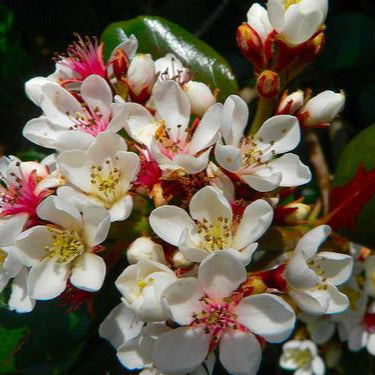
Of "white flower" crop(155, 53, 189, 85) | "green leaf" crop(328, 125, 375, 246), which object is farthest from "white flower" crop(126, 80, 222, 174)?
"green leaf" crop(328, 125, 375, 246)

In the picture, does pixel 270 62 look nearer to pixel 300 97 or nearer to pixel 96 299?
pixel 300 97

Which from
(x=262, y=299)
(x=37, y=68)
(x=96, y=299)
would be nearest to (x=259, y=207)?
(x=262, y=299)

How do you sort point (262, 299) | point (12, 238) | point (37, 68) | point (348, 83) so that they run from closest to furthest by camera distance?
→ point (262, 299)
point (12, 238)
point (348, 83)
point (37, 68)

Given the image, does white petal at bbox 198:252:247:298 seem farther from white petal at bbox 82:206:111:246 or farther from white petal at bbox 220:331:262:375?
white petal at bbox 82:206:111:246

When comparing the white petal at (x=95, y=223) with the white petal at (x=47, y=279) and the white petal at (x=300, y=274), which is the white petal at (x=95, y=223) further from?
the white petal at (x=300, y=274)

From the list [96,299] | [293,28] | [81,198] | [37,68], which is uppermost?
[293,28]

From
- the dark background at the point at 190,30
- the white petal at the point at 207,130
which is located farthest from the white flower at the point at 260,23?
the dark background at the point at 190,30
